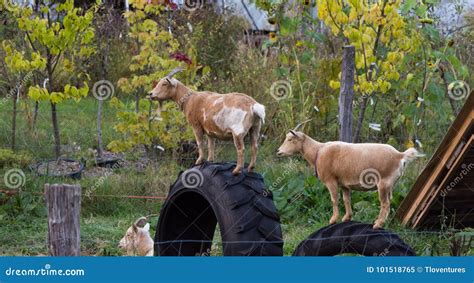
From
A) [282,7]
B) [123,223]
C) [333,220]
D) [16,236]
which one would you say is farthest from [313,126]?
[333,220]

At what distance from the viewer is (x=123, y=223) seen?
8328 mm

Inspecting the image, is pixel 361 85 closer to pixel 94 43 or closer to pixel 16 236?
pixel 16 236

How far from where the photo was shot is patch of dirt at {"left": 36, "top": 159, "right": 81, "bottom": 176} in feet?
30.9

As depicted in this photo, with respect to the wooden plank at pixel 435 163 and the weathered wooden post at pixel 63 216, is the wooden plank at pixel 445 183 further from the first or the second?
the weathered wooden post at pixel 63 216

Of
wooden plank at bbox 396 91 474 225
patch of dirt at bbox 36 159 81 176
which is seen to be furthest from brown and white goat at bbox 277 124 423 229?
patch of dirt at bbox 36 159 81 176

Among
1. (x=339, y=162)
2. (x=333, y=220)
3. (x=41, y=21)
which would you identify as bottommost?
(x=333, y=220)

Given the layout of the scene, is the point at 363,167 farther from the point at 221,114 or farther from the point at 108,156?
the point at 108,156

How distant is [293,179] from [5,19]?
7063mm

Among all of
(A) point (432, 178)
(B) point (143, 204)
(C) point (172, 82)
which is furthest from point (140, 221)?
(A) point (432, 178)

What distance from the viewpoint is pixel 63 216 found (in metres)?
5.25

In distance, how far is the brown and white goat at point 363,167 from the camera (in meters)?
4.98

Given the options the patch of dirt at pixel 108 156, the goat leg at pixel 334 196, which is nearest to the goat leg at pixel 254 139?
the goat leg at pixel 334 196

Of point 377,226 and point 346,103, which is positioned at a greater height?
point 346,103

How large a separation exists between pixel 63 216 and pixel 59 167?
4.61 m
